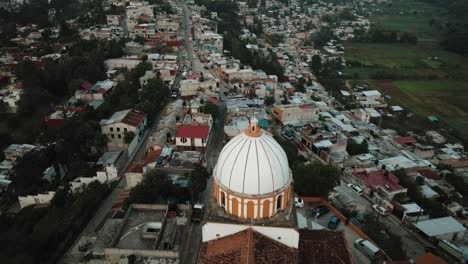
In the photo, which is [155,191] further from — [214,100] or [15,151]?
[214,100]

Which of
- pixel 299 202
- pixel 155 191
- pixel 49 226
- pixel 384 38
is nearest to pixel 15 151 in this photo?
pixel 49 226

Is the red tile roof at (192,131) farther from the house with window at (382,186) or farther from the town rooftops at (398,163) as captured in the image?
the town rooftops at (398,163)

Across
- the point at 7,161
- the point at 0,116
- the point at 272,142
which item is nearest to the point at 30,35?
the point at 0,116

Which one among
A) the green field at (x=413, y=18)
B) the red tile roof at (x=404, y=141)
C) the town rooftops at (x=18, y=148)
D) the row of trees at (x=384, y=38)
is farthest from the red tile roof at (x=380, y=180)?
the green field at (x=413, y=18)

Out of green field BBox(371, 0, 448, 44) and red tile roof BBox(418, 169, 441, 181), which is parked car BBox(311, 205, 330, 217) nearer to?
red tile roof BBox(418, 169, 441, 181)

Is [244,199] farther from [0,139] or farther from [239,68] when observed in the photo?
[239,68]
